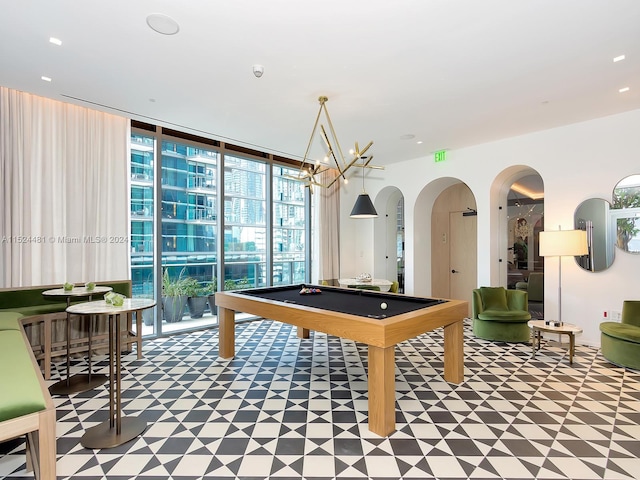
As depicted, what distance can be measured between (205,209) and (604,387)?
5.71m

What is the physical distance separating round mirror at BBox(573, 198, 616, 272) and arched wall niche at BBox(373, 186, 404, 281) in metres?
3.60

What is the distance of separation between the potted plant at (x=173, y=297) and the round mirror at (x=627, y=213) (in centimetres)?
628

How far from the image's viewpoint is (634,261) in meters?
4.49

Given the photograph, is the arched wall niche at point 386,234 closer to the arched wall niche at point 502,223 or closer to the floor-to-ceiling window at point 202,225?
the floor-to-ceiling window at point 202,225

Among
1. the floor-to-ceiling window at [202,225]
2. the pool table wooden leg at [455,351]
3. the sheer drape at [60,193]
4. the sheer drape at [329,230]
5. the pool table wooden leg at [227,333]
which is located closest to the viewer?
the pool table wooden leg at [455,351]

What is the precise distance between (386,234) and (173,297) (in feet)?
15.6

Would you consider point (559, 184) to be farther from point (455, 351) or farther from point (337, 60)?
point (337, 60)

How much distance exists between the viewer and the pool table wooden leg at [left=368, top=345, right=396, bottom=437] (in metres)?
2.62

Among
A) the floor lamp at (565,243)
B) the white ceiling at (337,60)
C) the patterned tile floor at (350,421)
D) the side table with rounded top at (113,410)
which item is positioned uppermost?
the white ceiling at (337,60)

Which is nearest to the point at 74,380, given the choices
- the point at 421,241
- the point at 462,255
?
the point at 421,241

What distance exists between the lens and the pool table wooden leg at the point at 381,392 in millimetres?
2617

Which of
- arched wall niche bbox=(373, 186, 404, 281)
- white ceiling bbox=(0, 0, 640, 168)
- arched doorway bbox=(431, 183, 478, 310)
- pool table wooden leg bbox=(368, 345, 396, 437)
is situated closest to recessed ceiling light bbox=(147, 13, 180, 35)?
white ceiling bbox=(0, 0, 640, 168)

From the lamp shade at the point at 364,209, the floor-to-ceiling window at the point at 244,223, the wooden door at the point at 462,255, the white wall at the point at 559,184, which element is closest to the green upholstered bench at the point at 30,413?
the lamp shade at the point at 364,209

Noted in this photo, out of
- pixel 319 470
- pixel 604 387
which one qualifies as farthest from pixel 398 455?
pixel 604 387
